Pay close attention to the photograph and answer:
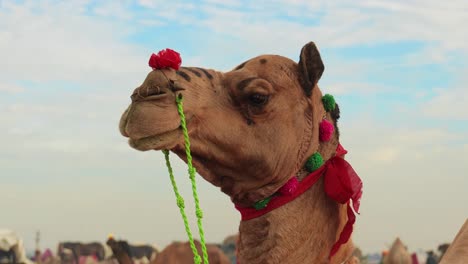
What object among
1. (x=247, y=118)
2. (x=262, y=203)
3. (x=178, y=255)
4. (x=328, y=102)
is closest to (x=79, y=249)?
(x=178, y=255)

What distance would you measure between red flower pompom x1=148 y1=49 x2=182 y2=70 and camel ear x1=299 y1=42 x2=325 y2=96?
0.64 metres

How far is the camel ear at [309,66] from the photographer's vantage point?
11.5 feet

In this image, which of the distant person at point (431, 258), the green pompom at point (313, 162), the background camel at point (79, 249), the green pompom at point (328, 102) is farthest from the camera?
the background camel at point (79, 249)

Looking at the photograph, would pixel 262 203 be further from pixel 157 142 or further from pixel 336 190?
pixel 157 142

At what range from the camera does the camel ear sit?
3494mm

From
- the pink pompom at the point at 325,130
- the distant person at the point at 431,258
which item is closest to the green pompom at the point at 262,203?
the pink pompom at the point at 325,130

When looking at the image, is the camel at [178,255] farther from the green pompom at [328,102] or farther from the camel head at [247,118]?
the camel head at [247,118]

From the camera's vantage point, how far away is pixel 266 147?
3287mm

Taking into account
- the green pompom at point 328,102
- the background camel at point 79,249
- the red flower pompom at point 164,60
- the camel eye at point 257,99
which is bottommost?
the camel eye at point 257,99

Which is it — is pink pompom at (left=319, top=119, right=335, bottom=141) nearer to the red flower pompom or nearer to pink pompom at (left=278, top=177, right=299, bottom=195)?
pink pompom at (left=278, top=177, right=299, bottom=195)

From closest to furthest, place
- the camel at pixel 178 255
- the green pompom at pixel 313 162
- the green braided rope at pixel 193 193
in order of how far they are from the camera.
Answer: the green braided rope at pixel 193 193, the green pompom at pixel 313 162, the camel at pixel 178 255

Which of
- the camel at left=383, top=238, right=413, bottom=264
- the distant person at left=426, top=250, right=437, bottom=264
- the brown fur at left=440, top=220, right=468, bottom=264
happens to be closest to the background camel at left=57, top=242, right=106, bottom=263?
the distant person at left=426, top=250, right=437, bottom=264

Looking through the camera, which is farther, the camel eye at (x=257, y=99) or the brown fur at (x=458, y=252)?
the camel eye at (x=257, y=99)

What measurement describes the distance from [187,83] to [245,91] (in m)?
0.28
